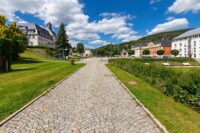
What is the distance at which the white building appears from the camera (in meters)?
94.8

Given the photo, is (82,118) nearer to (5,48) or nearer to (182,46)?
(5,48)

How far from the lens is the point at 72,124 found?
246 inches

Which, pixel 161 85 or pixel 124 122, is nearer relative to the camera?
pixel 124 122

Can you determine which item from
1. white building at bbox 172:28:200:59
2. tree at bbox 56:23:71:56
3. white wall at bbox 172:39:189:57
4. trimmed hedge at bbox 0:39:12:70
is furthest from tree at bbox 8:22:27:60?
white wall at bbox 172:39:189:57

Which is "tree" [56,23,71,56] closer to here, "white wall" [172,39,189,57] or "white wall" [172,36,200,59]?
"white wall" [172,36,200,59]

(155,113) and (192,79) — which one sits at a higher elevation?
(192,79)

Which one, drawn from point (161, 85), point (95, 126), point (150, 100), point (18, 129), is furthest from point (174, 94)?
point (18, 129)

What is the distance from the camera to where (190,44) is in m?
99.6

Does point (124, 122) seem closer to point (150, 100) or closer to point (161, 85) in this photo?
point (150, 100)

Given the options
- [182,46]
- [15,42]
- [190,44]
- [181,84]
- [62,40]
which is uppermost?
[62,40]

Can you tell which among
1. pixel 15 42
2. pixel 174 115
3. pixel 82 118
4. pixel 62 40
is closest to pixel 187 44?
pixel 62 40

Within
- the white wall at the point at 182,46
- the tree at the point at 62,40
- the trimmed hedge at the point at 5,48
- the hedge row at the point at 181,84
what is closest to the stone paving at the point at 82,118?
the hedge row at the point at 181,84

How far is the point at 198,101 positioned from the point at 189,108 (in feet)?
1.69

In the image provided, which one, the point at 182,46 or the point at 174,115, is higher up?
the point at 182,46
